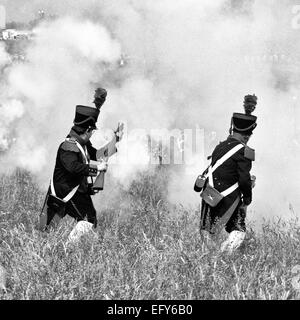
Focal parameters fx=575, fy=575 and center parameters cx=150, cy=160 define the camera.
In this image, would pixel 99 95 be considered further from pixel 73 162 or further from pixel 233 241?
pixel 233 241

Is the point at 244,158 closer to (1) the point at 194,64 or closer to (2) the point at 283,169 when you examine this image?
(2) the point at 283,169

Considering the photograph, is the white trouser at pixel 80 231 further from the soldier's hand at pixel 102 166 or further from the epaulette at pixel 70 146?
the epaulette at pixel 70 146

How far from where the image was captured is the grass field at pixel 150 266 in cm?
325

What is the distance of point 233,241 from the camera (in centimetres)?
411

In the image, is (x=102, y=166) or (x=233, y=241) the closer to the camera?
(x=233, y=241)

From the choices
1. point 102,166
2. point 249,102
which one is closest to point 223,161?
point 249,102

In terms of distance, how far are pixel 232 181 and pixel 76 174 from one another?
1192 millimetres

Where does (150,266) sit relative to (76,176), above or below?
below

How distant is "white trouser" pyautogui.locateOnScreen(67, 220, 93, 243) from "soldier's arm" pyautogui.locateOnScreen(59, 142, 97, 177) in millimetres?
382

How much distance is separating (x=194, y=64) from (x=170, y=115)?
3.46ft

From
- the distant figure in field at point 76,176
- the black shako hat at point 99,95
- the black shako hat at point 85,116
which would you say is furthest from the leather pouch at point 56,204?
the black shako hat at point 99,95

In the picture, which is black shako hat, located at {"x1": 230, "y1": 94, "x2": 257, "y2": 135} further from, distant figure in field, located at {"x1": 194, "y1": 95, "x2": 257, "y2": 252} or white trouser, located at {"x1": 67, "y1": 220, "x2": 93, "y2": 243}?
white trouser, located at {"x1": 67, "y1": 220, "x2": 93, "y2": 243}

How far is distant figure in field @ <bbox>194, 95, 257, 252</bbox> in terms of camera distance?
420 cm

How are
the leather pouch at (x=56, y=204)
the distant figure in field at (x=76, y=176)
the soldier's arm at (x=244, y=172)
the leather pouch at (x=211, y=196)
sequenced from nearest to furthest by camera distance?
the soldier's arm at (x=244, y=172), the leather pouch at (x=211, y=196), the distant figure in field at (x=76, y=176), the leather pouch at (x=56, y=204)
